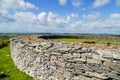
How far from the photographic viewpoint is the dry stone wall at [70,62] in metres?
7.41

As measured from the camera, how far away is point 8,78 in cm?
1283

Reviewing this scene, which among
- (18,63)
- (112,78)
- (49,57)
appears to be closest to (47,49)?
(49,57)

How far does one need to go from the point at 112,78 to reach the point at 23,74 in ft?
27.1

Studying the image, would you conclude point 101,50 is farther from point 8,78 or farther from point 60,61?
point 8,78

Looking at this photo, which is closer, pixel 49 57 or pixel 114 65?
pixel 114 65

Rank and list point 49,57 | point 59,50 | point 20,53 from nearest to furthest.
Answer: point 59,50, point 49,57, point 20,53

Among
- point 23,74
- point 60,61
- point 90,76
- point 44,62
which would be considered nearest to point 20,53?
point 23,74

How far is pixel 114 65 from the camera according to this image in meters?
7.17

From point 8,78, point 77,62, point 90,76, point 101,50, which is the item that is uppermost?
point 101,50

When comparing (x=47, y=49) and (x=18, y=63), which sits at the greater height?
(x=47, y=49)

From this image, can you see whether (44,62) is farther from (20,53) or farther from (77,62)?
(20,53)

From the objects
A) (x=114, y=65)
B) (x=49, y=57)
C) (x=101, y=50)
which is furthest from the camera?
(x=49, y=57)

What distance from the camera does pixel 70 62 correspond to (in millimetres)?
9133

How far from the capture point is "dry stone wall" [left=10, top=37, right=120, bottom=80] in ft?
24.3
